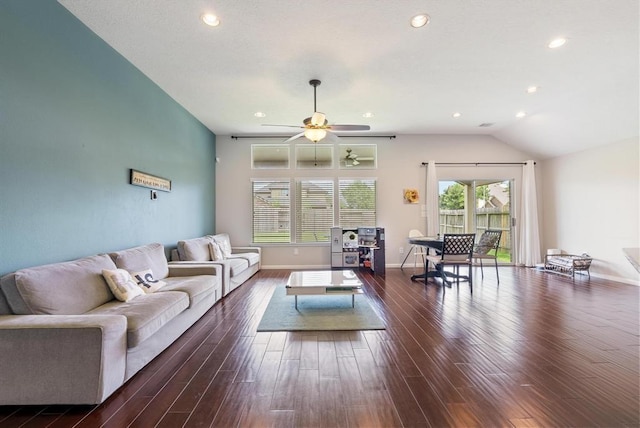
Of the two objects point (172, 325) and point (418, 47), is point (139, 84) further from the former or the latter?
point (418, 47)

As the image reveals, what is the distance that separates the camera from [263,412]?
166 cm

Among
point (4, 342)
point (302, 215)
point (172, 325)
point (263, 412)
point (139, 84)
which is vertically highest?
point (139, 84)

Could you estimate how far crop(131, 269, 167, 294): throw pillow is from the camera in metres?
2.76

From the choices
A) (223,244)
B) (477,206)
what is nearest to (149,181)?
(223,244)

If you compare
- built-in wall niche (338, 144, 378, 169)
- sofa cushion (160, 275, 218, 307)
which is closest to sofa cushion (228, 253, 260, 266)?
sofa cushion (160, 275, 218, 307)

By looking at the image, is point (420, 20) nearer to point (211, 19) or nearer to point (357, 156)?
point (211, 19)

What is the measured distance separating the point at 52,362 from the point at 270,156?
17.6 ft

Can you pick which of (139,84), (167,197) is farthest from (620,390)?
(139,84)

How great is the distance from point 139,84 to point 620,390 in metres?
5.68

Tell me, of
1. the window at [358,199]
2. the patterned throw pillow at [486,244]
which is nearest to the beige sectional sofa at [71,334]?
the window at [358,199]

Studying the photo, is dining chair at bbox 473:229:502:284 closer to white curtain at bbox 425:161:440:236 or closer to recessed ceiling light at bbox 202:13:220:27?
white curtain at bbox 425:161:440:236

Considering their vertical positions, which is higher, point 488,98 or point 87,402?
point 488,98

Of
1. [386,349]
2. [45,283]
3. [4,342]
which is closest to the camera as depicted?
[4,342]

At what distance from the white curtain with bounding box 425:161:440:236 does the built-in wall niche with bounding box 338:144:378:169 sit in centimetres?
131
